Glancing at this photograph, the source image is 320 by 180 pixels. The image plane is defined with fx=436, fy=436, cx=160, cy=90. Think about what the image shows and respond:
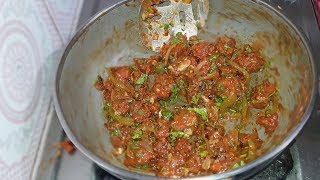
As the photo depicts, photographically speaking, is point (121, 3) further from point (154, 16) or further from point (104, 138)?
point (104, 138)

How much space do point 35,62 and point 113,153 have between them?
0.36 metres

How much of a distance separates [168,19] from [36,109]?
50cm

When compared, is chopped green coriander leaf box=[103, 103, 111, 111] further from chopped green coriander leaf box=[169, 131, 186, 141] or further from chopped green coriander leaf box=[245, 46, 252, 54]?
chopped green coriander leaf box=[245, 46, 252, 54]

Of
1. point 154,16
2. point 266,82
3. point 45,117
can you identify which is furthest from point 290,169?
point 45,117

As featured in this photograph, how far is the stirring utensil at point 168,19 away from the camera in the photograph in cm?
138

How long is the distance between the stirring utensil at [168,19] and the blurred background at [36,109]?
1.04 feet

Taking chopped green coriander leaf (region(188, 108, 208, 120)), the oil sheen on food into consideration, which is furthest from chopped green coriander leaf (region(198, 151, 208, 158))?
chopped green coriander leaf (region(188, 108, 208, 120))

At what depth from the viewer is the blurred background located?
1.12 meters

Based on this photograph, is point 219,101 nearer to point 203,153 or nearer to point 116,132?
point 203,153

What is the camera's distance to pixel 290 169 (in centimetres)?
116

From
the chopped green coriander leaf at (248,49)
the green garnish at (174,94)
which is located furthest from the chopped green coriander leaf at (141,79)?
the chopped green coriander leaf at (248,49)

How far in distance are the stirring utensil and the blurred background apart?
318 mm

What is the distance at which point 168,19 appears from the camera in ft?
4.61

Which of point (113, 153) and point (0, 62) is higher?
point (0, 62)
